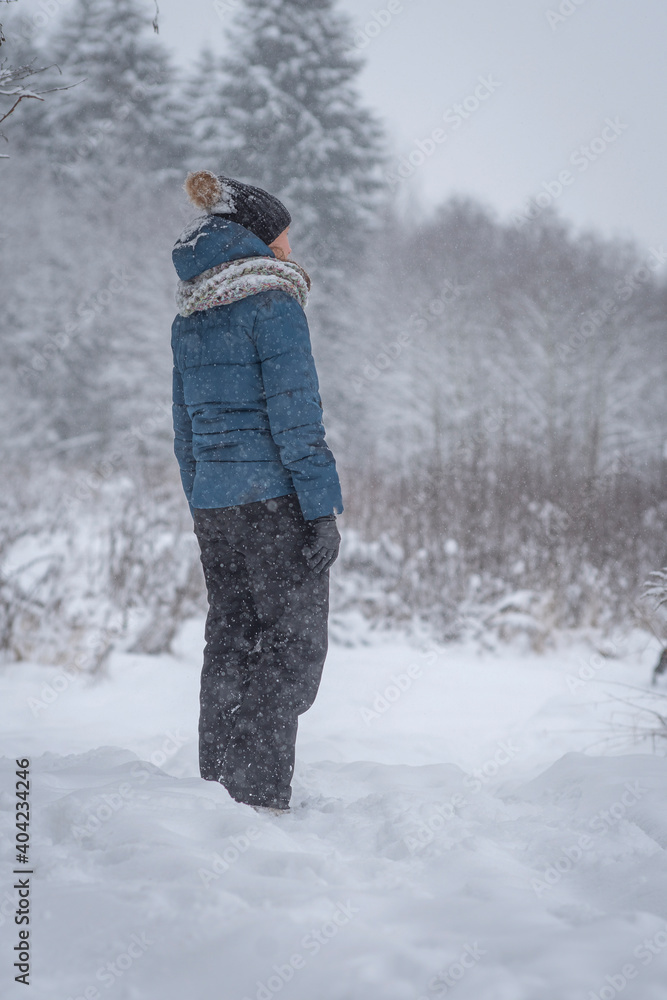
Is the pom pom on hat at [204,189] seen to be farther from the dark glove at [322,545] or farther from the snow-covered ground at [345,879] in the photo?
the snow-covered ground at [345,879]

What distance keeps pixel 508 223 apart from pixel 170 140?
825 cm

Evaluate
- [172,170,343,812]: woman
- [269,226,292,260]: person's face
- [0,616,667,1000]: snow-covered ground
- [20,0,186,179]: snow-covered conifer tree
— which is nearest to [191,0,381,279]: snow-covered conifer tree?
[20,0,186,179]: snow-covered conifer tree

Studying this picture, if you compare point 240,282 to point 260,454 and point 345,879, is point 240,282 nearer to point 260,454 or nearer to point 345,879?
point 260,454

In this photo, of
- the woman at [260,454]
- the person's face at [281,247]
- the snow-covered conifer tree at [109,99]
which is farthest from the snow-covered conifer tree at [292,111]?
the woman at [260,454]

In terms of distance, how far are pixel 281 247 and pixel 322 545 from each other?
35.2 inches

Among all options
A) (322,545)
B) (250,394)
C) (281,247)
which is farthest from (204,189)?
(322,545)

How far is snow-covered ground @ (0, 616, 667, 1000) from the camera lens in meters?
1.01

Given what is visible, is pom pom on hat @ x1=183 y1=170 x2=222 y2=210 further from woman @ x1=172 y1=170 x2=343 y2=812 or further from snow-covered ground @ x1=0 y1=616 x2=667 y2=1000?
snow-covered ground @ x1=0 y1=616 x2=667 y2=1000

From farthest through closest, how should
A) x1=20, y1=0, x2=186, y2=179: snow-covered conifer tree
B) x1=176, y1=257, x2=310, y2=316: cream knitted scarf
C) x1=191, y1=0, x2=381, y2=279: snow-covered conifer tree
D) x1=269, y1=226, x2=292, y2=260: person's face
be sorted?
x1=20, y1=0, x2=186, y2=179: snow-covered conifer tree, x1=191, y1=0, x2=381, y2=279: snow-covered conifer tree, x1=269, y1=226, x2=292, y2=260: person's face, x1=176, y1=257, x2=310, y2=316: cream knitted scarf

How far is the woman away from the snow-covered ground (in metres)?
0.26

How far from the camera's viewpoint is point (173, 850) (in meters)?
1.39

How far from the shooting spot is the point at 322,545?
1.91m

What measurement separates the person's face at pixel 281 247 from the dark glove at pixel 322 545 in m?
0.80

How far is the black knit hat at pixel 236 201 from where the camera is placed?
2.00 metres
